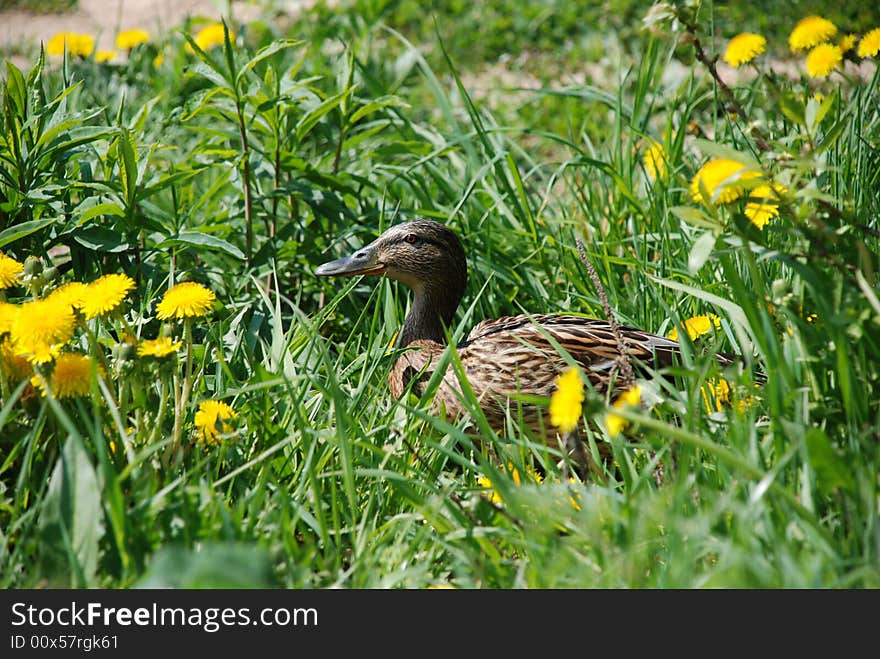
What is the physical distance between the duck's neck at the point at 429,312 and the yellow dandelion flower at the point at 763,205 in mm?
1259

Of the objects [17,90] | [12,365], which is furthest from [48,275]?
[17,90]

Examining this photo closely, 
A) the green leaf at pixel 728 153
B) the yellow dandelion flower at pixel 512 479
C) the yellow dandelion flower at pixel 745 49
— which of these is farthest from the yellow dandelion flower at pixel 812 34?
the yellow dandelion flower at pixel 512 479

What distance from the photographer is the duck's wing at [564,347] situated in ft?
10.6

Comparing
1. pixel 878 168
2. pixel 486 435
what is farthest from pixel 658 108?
pixel 486 435

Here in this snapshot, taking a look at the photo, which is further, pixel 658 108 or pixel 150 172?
pixel 658 108

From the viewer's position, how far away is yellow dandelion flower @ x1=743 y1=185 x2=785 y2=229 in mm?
2393

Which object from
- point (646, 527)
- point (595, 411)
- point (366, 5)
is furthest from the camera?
point (366, 5)

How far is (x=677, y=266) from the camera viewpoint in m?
3.70

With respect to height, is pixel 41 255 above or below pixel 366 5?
below

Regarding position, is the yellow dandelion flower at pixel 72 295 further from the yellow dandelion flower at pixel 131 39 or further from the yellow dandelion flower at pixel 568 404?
the yellow dandelion flower at pixel 131 39

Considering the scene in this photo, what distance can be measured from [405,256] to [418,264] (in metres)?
0.05

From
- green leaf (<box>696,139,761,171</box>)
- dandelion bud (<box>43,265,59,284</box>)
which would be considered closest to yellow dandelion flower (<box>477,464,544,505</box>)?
green leaf (<box>696,139,761,171</box>)
